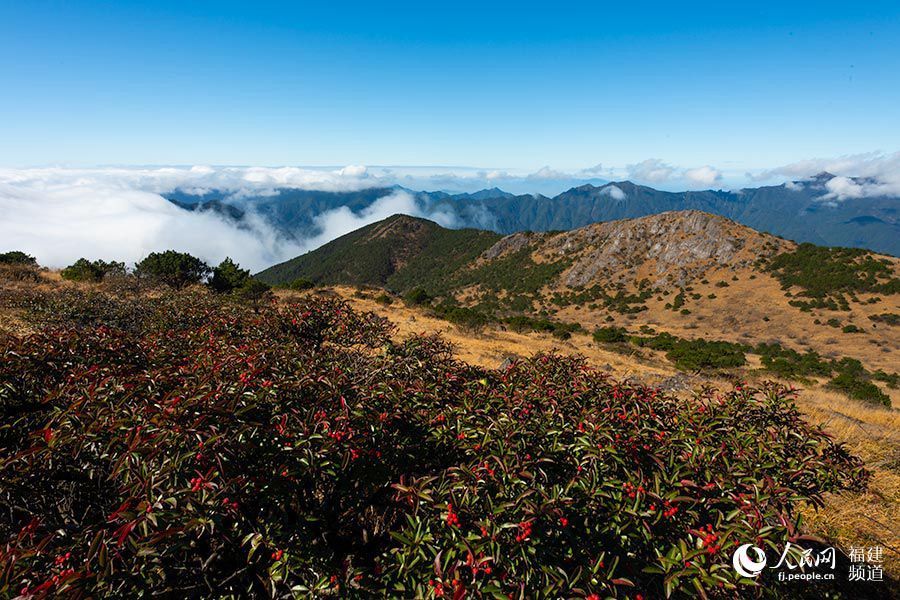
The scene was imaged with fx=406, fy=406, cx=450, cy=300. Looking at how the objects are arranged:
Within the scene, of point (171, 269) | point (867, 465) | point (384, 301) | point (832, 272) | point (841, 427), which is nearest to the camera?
point (867, 465)

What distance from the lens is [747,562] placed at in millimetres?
2848

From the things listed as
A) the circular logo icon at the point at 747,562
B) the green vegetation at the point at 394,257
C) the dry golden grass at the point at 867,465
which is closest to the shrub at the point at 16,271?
the dry golden grass at the point at 867,465

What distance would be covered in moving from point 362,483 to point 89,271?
97.9 ft

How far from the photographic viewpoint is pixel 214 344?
5773mm

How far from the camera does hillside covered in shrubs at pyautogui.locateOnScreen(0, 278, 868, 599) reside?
2.59 metres

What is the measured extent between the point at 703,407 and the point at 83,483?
6785 millimetres

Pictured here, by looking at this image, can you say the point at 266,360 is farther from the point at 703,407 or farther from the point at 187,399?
the point at 703,407

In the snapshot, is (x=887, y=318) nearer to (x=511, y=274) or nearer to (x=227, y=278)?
(x=511, y=274)

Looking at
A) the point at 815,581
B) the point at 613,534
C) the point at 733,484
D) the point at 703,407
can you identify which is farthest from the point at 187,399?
the point at 815,581

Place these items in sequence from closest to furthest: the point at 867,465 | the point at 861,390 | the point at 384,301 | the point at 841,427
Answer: the point at 867,465
the point at 841,427
the point at 861,390
the point at 384,301

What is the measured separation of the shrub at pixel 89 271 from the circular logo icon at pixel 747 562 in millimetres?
31659

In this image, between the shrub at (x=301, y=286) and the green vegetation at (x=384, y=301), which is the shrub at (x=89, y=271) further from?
the green vegetation at (x=384, y=301)

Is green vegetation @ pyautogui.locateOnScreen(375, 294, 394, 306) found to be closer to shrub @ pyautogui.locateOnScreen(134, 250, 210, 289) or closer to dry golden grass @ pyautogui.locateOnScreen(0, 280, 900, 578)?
dry golden grass @ pyautogui.locateOnScreen(0, 280, 900, 578)

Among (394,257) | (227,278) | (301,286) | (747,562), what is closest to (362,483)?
(747,562)
